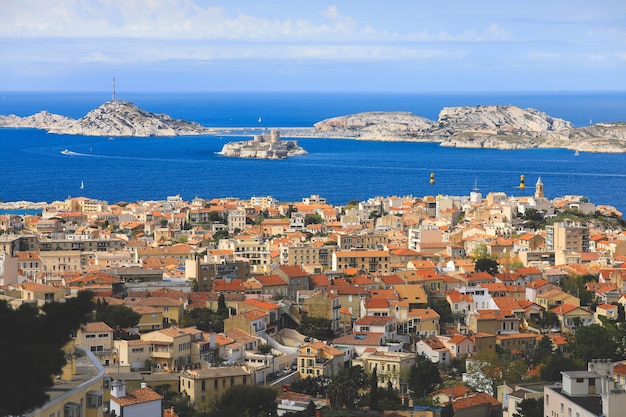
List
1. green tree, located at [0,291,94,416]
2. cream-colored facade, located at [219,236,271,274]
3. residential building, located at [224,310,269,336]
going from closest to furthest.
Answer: green tree, located at [0,291,94,416] → residential building, located at [224,310,269,336] → cream-colored facade, located at [219,236,271,274]

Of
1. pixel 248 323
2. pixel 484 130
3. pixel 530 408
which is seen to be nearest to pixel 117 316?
pixel 248 323

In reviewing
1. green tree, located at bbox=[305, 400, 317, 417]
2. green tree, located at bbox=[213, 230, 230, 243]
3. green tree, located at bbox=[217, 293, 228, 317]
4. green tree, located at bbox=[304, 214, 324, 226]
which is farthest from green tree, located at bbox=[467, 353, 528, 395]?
green tree, located at bbox=[304, 214, 324, 226]

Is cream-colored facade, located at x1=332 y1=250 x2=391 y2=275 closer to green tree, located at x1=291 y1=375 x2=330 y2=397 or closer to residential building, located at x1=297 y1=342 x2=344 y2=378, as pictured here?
residential building, located at x1=297 y1=342 x2=344 y2=378

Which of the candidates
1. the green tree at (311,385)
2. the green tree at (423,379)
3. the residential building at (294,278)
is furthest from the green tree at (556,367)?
the residential building at (294,278)

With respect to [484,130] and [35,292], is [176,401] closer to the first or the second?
[35,292]

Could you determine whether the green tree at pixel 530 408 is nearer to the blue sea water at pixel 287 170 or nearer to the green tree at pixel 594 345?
the green tree at pixel 594 345

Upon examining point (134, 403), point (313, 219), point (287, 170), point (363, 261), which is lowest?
point (287, 170)
